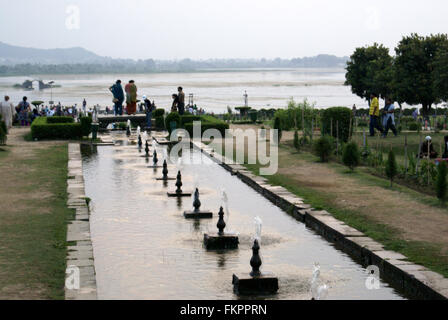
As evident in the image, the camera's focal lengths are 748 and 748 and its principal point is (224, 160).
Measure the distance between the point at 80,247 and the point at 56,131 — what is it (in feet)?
60.5

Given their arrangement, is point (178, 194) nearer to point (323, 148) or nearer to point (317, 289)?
point (323, 148)

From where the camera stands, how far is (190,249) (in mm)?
10984

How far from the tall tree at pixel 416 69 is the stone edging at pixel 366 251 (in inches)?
1037

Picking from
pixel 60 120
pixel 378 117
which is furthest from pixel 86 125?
pixel 378 117

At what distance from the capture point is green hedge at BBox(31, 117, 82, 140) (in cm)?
2811

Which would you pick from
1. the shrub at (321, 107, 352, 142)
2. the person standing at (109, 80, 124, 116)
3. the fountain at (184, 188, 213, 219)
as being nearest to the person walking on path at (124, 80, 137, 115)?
the person standing at (109, 80, 124, 116)

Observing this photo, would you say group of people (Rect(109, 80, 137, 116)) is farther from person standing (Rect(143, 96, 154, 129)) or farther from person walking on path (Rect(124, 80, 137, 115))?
person standing (Rect(143, 96, 154, 129))

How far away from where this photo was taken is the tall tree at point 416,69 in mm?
40469

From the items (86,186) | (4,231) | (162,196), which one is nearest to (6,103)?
(86,186)

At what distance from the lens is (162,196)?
15.6 m

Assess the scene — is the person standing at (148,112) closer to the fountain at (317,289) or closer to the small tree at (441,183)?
the small tree at (441,183)

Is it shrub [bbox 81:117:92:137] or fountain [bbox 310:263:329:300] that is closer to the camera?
fountain [bbox 310:263:329:300]

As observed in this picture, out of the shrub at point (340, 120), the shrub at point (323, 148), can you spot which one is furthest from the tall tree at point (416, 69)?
the shrub at point (323, 148)

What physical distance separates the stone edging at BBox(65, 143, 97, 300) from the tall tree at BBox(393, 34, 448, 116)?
27.5 meters
